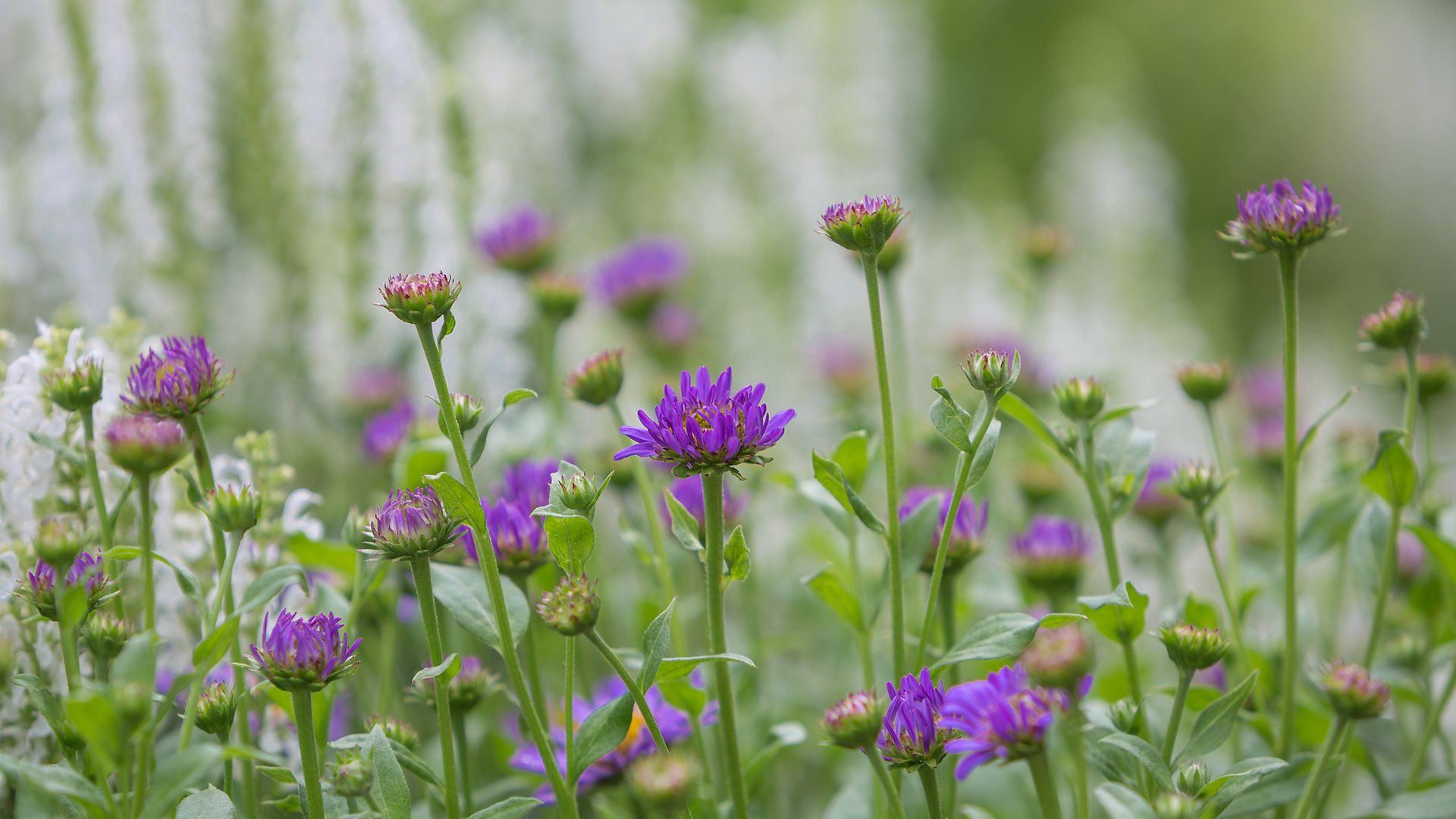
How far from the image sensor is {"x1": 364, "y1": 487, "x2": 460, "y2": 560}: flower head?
375 mm

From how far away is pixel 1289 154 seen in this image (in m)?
3.29

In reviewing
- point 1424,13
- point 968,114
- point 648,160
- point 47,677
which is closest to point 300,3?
point 648,160

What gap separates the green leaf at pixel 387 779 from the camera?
38 centimetres

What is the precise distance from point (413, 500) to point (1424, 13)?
4.59 m

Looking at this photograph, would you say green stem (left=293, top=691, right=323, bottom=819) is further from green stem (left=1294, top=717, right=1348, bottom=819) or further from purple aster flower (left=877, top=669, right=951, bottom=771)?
green stem (left=1294, top=717, right=1348, bottom=819)

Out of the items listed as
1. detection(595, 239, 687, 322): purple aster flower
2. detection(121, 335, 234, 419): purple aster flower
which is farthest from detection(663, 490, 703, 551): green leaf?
detection(595, 239, 687, 322): purple aster flower

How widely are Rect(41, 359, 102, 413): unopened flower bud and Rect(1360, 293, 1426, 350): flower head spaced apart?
2.00 feet

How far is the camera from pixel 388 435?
66 cm

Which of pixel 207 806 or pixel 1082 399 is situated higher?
pixel 1082 399

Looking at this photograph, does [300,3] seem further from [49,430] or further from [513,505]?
[513,505]

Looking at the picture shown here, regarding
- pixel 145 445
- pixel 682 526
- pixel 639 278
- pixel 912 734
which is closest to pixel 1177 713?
pixel 912 734

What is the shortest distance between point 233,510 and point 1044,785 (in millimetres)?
343

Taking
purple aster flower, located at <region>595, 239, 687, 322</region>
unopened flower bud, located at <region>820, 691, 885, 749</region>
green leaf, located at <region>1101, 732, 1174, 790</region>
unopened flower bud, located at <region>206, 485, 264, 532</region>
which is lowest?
green leaf, located at <region>1101, 732, 1174, 790</region>

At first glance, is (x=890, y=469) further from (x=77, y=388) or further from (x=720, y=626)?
(x=77, y=388)
